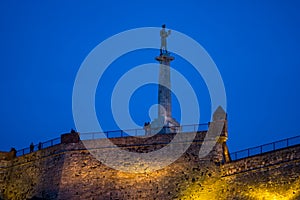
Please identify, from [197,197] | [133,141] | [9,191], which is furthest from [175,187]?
[9,191]

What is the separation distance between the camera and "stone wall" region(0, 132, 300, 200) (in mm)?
31547

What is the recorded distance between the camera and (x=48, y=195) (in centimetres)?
3988

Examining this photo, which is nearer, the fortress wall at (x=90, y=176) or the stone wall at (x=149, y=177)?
the stone wall at (x=149, y=177)

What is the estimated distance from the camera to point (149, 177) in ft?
120

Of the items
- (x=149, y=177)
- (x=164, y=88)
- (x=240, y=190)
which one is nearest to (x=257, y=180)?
(x=240, y=190)

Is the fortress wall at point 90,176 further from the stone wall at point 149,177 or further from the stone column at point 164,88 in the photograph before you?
the stone column at point 164,88

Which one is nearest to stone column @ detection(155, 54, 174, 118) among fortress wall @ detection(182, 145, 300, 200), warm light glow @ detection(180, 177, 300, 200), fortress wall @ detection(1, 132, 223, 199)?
fortress wall @ detection(1, 132, 223, 199)

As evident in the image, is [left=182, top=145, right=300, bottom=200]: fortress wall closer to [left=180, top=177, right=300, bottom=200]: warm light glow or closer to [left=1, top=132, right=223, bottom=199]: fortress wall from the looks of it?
[left=180, top=177, right=300, bottom=200]: warm light glow

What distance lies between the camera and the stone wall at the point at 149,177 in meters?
31.5

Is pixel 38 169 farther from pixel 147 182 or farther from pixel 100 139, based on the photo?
pixel 147 182

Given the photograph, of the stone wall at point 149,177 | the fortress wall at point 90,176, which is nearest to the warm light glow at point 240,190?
the stone wall at point 149,177

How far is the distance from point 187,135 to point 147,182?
11.8 feet

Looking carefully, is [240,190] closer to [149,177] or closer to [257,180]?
[257,180]

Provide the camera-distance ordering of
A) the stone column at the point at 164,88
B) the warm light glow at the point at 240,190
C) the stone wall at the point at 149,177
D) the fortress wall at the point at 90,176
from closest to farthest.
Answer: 1. the warm light glow at the point at 240,190
2. the stone wall at the point at 149,177
3. the fortress wall at the point at 90,176
4. the stone column at the point at 164,88
